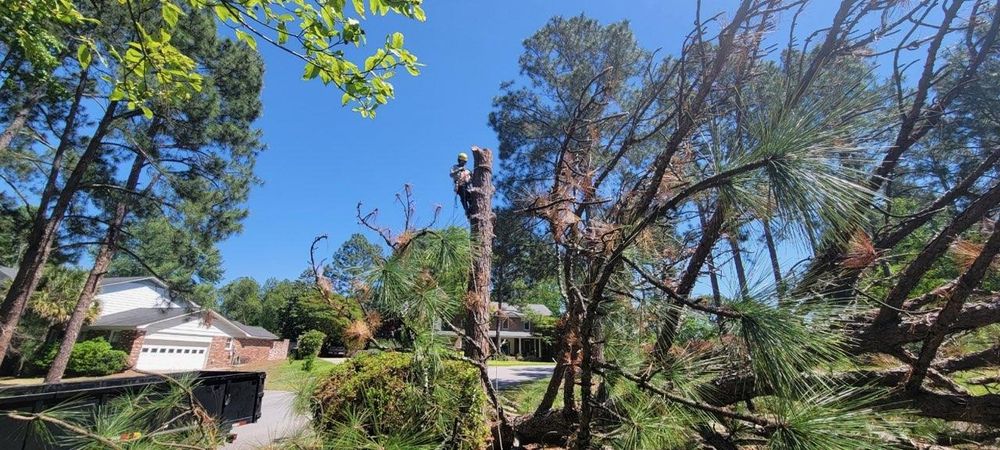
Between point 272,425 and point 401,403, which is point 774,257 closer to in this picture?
point 401,403

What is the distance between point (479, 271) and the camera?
9.62 feet

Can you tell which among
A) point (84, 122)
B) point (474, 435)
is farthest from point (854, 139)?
point (84, 122)

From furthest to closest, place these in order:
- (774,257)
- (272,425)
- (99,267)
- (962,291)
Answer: (99,267) < (272,425) < (962,291) < (774,257)

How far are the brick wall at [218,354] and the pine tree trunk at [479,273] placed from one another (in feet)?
79.3

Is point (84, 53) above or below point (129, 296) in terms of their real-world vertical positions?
below

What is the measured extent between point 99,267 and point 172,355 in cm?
1148

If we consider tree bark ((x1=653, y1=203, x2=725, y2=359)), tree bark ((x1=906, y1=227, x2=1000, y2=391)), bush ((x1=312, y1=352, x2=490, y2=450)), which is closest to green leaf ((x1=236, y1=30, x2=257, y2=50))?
bush ((x1=312, y1=352, x2=490, y2=450))

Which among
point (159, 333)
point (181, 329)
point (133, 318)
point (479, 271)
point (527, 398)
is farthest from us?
point (181, 329)

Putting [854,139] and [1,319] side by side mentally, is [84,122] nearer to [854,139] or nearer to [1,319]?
[1,319]

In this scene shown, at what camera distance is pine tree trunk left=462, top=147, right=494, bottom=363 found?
2801 mm

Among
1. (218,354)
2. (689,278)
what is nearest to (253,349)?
(218,354)

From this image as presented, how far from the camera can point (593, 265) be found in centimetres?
214

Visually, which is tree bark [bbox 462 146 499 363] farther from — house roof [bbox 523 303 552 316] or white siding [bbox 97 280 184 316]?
white siding [bbox 97 280 184 316]

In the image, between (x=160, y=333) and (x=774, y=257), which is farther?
(x=160, y=333)
